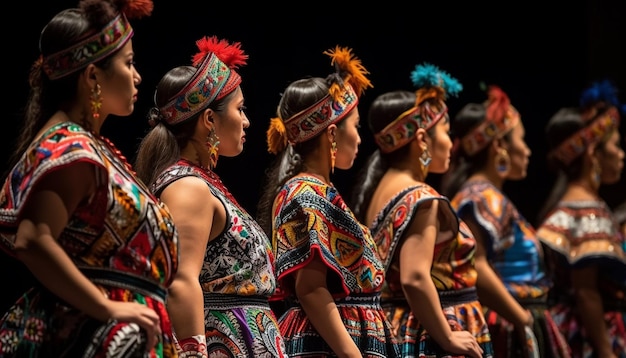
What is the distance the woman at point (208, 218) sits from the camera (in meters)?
2.66

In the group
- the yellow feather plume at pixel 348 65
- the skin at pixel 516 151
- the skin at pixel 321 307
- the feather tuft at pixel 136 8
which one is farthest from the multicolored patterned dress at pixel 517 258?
the feather tuft at pixel 136 8

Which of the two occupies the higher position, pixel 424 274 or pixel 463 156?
pixel 463 156

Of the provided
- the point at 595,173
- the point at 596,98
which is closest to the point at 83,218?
the point at 595,173

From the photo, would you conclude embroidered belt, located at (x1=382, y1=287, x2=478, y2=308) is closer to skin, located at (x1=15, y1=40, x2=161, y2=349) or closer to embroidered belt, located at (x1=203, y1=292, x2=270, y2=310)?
embroidered belt, located at (x1=203, y1=292, x2=270, y2=310)

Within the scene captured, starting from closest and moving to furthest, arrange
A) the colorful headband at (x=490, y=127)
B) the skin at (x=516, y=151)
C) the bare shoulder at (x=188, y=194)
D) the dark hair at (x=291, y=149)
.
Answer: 1. the bare shoulder at (x=188, y=194)
2. the dark hair at (x=291, y=149)
3. the colorful headband at (x=490, y=127)
4. the skin at (x=516, y=151)

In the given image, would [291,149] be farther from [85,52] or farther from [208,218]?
[85,52]

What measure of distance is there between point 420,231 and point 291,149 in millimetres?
523

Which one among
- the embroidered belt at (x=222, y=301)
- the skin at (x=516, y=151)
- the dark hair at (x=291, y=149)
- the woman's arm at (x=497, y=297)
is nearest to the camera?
the embroidered belt at (x=222, y=301)

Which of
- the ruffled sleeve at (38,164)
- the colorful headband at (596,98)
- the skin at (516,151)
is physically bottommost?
the ruffled sleeve at (38,164)

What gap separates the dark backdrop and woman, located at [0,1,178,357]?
0.76 meters

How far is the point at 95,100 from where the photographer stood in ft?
7.93

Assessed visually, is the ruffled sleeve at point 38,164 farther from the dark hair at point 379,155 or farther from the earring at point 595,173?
the earring at point 595,173

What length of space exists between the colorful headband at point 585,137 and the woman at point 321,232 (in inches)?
84.2

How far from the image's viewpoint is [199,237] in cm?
270
